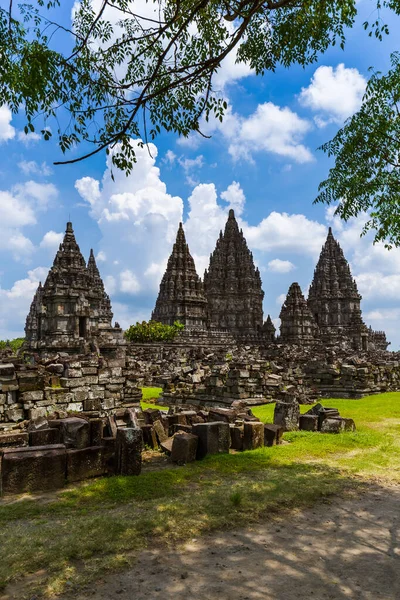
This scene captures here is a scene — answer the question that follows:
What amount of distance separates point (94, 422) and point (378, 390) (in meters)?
14.7

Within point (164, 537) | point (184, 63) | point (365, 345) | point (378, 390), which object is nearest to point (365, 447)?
point (164, 537)

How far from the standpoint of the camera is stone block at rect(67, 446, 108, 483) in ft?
19.1

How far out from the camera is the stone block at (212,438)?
6.98m

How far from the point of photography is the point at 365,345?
147ft

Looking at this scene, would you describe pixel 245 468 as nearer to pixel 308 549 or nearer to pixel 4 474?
pixel 308 549

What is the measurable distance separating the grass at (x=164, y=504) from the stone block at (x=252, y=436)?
0.88 feet

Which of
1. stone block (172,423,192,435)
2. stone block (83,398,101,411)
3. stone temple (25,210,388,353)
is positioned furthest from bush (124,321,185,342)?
stone block (172,423,192,435)

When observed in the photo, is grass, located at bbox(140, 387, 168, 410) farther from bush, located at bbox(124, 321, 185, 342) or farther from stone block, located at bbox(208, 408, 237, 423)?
bush, located at bbox(124, 321, 185, 342)

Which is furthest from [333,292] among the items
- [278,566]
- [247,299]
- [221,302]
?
[278,566]

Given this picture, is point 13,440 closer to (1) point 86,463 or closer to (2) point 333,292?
(1) point 86,463

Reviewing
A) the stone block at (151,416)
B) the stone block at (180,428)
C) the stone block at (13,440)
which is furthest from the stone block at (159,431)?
→ the stone block at (13,440)

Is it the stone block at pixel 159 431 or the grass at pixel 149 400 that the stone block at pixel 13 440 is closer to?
the stone block at pixel 159 431

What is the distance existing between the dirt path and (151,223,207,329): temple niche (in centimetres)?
4573

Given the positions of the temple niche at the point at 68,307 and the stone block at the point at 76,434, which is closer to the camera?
the stone block at the point at 76,434
